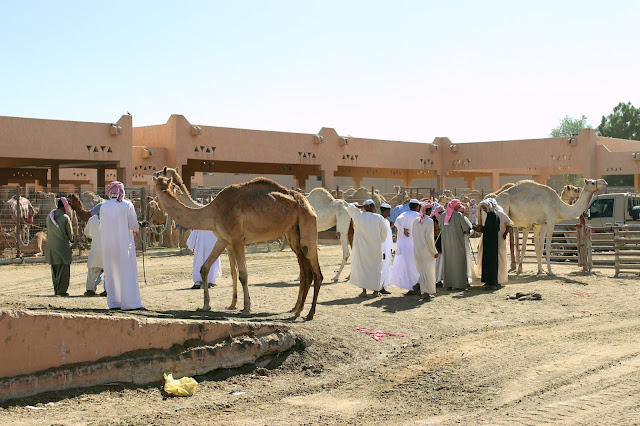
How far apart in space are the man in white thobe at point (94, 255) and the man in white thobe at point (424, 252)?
17.1 feet

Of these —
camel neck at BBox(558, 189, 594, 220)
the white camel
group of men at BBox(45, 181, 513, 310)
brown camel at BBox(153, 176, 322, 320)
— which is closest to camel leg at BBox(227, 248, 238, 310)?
brown camel at BBox(153, 176, 322, 320)

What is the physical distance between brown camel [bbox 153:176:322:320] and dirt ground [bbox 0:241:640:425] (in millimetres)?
759

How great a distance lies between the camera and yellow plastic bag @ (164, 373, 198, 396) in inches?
262

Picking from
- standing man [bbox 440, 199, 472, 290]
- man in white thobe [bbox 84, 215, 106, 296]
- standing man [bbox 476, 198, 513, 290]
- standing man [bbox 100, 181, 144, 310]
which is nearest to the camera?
standing man [bbox 100, 181, 144, 310]

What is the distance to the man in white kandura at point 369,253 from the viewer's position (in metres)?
12.7

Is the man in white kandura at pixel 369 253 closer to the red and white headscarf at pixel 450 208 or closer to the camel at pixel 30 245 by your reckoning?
the red and white headscarf at pixel 450 208

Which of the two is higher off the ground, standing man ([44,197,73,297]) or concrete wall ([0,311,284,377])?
standing man ([44,197,73,297])

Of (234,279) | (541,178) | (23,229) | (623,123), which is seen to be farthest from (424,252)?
(623,123)

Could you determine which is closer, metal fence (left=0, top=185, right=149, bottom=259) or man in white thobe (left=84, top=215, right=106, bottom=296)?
man in white thobe (left=84, top=215, right=106, bottom=296)

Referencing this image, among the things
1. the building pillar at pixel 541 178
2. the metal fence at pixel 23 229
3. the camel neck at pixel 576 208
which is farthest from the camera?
the building pillar at pixel 541 178

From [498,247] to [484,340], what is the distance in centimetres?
540

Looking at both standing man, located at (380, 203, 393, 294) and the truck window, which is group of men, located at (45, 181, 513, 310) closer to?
standing man, located at (380, 203, 393, 294)

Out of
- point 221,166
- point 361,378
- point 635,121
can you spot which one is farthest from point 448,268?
point 635,121

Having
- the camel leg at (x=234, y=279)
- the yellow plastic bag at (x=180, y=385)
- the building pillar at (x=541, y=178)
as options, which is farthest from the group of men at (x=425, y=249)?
the building pillar at (x=541, y=178)
